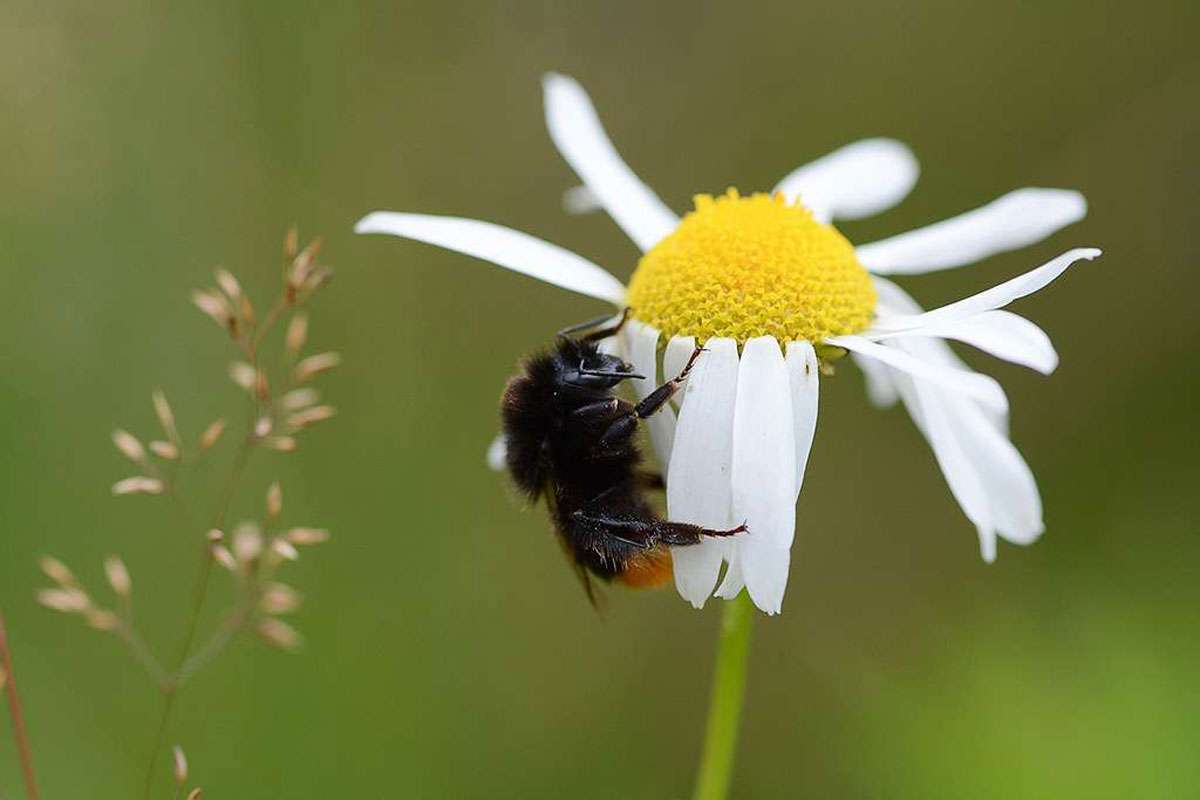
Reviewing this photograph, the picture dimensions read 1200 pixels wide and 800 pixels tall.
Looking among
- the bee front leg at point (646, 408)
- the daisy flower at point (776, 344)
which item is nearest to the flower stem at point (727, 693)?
the daisy flower at point (776, 344)

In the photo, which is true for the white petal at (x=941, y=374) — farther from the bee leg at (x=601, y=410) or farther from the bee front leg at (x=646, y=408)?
the bee leg at (x=601, y=410)

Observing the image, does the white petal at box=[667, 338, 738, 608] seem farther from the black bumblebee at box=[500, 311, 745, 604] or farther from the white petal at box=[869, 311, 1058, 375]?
the white petal at box=[869, 311, 1058, 375]

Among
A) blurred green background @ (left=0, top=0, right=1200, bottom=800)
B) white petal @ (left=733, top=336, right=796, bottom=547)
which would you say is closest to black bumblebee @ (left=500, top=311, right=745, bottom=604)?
white petal @ (left=733, top=336, right=796, bottom=547)

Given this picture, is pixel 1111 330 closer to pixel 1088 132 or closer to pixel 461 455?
pixel 1088 132

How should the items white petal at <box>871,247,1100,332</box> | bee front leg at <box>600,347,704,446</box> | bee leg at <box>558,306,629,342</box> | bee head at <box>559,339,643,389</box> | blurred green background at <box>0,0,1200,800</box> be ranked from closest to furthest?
1. white petal at <box>871,247,1100,332</box>
2. bee front leg at <box>600,347,704,446</box>
3. bee head at <box>559,339,643,389</box>
4. bee leg at <box>558,306,629,342</box>
5. blurred green background at <box>0,0,1200,800</box>

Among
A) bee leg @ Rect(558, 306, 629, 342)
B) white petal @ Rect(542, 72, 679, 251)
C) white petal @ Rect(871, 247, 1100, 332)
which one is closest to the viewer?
white petal @ Rect(871, 247, 1100, 332)
